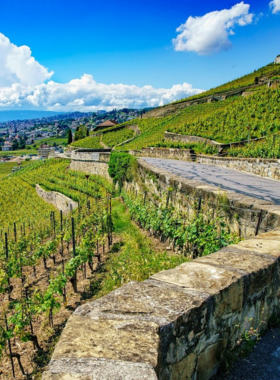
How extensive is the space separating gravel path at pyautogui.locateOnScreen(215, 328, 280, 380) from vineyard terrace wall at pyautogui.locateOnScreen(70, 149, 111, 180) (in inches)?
922

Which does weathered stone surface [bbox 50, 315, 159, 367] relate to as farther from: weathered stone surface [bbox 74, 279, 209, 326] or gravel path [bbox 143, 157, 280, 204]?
gravel path [bbox 143, 157, 280, 204]

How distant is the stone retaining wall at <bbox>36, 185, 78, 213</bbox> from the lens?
2267cm

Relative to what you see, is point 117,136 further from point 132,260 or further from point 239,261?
point 239,261

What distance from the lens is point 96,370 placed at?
158 centimetres

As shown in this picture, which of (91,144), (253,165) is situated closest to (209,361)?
(253,165)

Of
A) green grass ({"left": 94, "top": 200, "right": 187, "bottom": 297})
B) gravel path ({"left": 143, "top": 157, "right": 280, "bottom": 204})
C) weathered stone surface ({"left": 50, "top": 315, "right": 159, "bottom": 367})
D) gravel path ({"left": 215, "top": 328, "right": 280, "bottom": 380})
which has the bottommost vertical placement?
green grass ({"left": 94, "top": 200, "right": 187, "bottom": 297})

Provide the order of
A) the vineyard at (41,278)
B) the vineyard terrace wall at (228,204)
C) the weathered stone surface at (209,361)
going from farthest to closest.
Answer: the vineyard at (41,278) → the vineyard terrace wall at (228,204) → the weathered stone surface at (209,361)

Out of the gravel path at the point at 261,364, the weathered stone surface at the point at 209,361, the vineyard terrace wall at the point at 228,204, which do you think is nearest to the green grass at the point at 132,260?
the vineyard terrace wall at the point at 228,204

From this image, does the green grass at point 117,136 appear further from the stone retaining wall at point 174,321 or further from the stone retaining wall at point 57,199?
the stone retaining wall at point 174,321

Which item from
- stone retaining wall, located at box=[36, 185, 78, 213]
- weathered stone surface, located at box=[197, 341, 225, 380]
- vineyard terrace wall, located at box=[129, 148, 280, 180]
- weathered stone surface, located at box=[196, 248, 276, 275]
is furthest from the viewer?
stone retaining wall, located at box=[36, 185, 78, 213]

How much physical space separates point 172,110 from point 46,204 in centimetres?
3505

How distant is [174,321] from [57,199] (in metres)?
25.0

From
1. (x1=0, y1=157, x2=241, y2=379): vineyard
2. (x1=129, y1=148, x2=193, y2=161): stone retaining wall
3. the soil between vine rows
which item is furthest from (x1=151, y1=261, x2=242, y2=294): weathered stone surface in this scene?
(x1=129, y1=148, x2=193, y2=161): stone retaining wall

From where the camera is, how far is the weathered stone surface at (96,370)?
5.08ft
